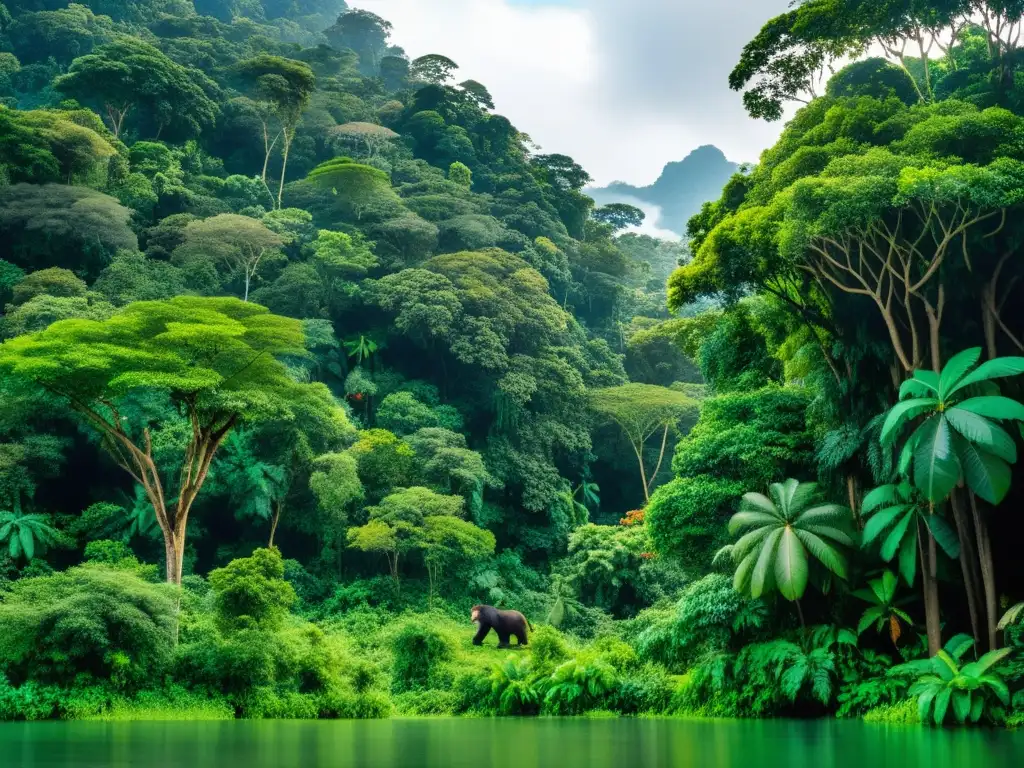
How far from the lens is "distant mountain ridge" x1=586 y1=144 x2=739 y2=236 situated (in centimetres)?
12425

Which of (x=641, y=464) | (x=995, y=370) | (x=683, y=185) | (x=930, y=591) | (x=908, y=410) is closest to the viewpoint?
(x=995, y=370)

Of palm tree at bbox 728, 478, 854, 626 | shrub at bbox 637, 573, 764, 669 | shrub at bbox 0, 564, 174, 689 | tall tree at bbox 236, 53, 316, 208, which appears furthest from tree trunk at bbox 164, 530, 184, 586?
tall tree at bbox 236, 53, 316, 208

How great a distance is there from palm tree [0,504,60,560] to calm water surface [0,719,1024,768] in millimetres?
11059

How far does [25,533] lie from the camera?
23406 millimetres

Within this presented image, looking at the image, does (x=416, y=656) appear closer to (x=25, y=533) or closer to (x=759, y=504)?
(x=759, y=504)

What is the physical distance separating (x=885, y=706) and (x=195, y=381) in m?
13.7

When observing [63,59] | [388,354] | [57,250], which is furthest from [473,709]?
[63,59]

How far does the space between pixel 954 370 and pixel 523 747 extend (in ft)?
30.8

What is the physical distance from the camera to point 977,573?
1664cm

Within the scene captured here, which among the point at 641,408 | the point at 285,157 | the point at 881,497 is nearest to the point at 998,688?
the point at 881,497

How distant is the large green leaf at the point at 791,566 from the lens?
16422 millimetres

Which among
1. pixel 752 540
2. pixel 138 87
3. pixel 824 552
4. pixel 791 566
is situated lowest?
pixel 791 566

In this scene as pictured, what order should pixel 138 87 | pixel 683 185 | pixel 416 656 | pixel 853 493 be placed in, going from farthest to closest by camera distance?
pixel 683 185
pixel 138 87
pixel 416 656
pixel 853 493

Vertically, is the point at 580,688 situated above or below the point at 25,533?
below
